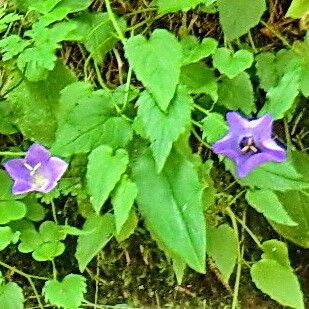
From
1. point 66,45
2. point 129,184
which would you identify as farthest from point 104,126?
point 66,45

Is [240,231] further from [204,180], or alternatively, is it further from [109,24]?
[109,24]

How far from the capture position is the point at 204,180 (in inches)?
40.9

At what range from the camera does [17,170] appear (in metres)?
1.04

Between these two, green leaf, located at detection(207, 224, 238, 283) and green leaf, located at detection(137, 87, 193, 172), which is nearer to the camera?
green leaf, located at detection(137, 87, 193, 172)

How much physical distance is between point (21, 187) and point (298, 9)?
44 centimetres

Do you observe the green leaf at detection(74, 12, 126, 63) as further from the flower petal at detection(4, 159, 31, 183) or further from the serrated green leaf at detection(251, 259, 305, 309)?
the serrated green leaf at detection(251, 259, 305, 309)

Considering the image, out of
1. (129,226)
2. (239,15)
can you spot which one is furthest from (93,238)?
(239,15)

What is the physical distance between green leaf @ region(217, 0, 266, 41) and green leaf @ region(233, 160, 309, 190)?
0.67ft

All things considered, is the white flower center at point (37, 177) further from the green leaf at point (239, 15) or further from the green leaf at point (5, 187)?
the green leaf at point (239, 15)

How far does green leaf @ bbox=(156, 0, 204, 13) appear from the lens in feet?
3.33

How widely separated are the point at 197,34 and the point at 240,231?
293 millimetres

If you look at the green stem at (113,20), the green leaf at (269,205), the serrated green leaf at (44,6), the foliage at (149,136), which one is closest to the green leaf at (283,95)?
the foliage at (149,136)

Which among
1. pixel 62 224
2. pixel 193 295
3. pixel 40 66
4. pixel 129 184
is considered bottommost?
pixel 193 295

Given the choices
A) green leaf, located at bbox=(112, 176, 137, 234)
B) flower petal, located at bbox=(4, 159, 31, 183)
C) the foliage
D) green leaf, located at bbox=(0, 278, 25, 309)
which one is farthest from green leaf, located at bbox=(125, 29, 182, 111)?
green leaf, located at bbox=(0, 278, 25, 309)
